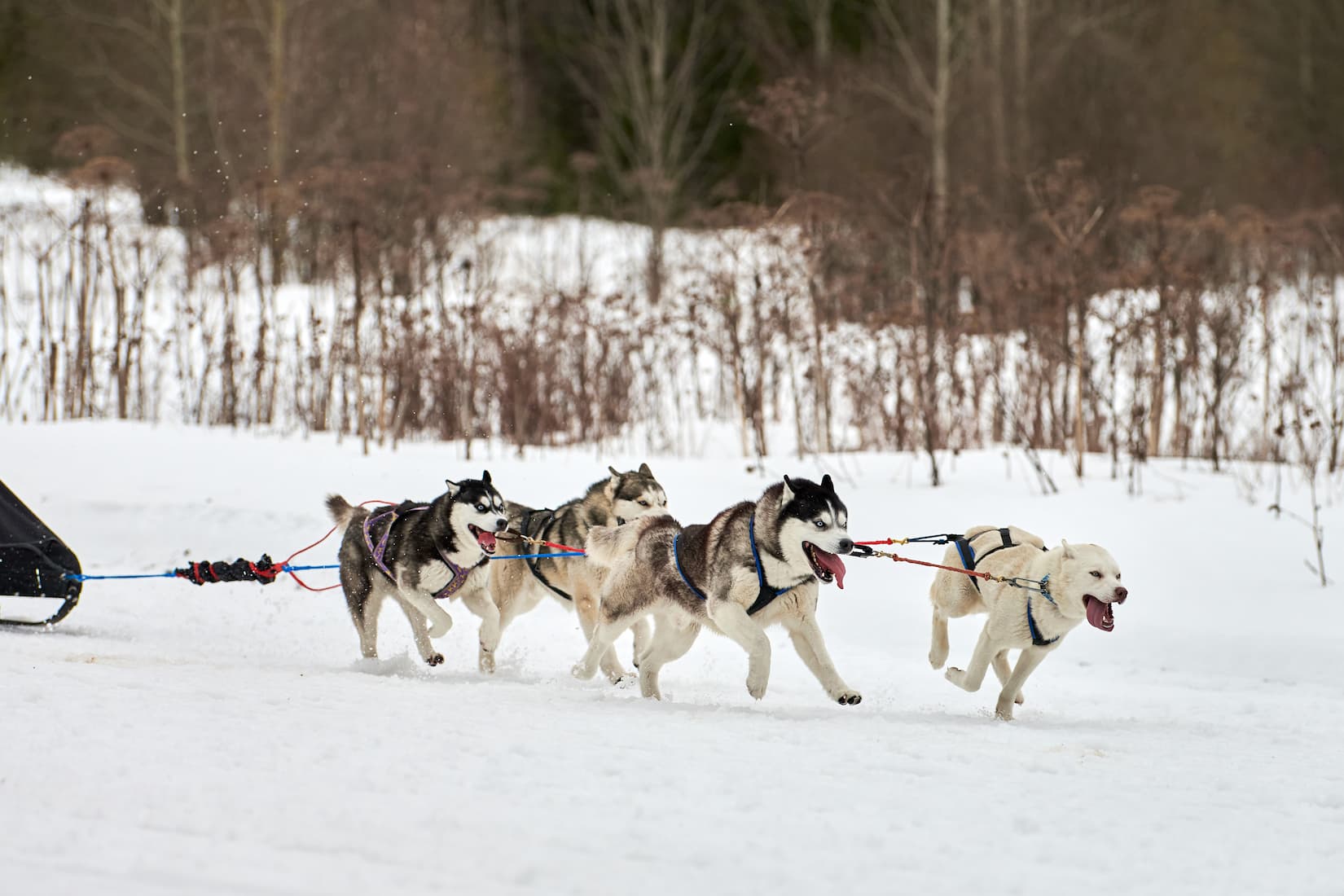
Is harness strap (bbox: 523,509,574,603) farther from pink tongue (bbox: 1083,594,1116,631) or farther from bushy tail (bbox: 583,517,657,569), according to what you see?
pink tongue (bbox: 1083,594,1116,631)

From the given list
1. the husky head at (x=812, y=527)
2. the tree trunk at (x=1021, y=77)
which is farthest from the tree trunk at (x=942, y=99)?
the husky head at (x=812, y=527)

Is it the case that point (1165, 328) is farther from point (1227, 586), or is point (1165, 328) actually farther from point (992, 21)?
point (992, 21)

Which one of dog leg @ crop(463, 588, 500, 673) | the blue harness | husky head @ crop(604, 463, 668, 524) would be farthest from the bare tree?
the blue harness

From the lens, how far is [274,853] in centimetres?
305

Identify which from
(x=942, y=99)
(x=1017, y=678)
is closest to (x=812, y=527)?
(x=1017, y=678)

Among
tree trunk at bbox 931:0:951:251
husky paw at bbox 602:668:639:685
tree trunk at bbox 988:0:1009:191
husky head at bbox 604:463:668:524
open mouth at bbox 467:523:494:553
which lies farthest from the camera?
tree trunk at bbox 988:0:1009:191

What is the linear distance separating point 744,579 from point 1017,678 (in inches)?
43.3

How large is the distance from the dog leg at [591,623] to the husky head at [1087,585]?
6.57 ft

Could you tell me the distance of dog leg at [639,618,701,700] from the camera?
5.42m

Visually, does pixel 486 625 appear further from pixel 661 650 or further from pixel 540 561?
pixel 661 650

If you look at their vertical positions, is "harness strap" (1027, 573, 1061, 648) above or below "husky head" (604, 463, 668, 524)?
below

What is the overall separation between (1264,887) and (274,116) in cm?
1808

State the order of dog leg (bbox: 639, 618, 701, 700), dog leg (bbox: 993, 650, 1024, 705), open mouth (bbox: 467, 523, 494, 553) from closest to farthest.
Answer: dog leg (bbox: 639, 618, 701, 700)
dog leg (bbox: 993, 650, 1024, 705)
open mouth (bbox: 467, 523, 494, 553)

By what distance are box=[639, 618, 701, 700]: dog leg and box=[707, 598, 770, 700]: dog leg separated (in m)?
0.38
